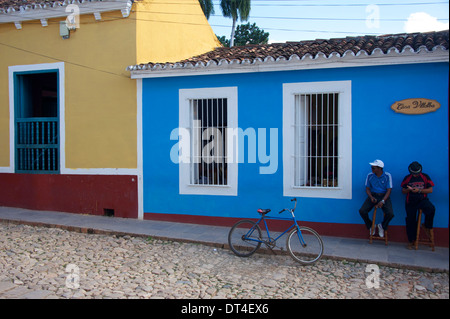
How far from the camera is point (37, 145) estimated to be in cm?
961

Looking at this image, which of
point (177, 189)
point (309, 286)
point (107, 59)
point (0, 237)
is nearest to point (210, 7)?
point (107, 59)

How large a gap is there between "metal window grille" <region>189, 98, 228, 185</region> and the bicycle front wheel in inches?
99.1

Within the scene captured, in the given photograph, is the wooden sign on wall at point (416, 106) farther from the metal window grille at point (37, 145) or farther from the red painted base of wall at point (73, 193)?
the metal window grille at point (37, 145)

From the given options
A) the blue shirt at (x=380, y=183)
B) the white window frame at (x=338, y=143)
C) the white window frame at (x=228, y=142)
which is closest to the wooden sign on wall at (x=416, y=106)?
the white window frame at (x=338, y=143)

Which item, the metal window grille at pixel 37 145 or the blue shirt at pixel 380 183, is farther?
the metal window grille at pixel 37 145

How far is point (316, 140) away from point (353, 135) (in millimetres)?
708

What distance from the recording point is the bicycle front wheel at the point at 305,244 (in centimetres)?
594

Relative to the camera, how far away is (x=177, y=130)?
8.45 m

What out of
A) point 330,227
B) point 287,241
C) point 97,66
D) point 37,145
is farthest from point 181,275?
point 37,145

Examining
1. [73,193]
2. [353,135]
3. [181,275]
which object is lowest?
[181,275]

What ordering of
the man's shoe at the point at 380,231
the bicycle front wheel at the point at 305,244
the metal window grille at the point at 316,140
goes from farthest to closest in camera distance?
the metal window grille at the point at 316,140 → the man's shoe at the point at 380,231 → the bicycle front wheel at the point at 305,244

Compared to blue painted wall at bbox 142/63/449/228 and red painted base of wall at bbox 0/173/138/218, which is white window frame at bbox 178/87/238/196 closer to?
Answer: blue painted wall at bbox 142/63/449/228

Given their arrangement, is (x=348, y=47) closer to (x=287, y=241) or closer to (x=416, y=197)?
(x=416, y=197)

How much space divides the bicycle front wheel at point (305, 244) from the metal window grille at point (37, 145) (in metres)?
6.03
